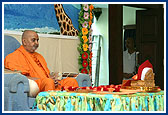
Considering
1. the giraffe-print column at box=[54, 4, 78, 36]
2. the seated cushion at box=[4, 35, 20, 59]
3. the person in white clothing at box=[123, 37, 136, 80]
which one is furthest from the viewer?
the person in white clothing at box=[123, 37, 136, 80]

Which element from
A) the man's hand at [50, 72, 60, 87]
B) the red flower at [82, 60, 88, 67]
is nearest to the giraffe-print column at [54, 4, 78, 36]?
the red flower at [82, 60, 88, 67]

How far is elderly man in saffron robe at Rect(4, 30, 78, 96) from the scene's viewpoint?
550cm

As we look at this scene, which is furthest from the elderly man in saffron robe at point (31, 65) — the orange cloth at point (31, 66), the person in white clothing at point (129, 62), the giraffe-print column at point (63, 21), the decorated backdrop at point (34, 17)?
the person in white clothing at point (129, 62)

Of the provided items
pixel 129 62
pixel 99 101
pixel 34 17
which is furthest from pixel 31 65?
pixel 129 62

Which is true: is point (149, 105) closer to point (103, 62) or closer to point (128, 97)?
point (128, 97)

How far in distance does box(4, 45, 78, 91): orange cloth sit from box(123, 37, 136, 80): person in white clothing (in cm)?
492

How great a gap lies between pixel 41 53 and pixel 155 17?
4.40 metres

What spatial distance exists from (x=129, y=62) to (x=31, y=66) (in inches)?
215

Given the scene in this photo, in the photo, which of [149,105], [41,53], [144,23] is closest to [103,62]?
[144,23]

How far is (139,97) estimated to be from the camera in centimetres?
391

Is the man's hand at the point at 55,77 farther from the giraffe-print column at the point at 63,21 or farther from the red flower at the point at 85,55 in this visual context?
the red flower at the point at 85,55

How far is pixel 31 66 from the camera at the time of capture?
5.87 m

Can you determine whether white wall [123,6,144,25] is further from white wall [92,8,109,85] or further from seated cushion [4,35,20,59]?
seated cushion [4,35,20,59]

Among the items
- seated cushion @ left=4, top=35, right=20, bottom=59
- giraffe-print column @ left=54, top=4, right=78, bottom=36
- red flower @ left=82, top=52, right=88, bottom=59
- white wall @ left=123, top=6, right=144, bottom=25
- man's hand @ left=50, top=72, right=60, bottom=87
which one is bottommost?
man's hand @ left=50, top=72, right=60, bottom=87
